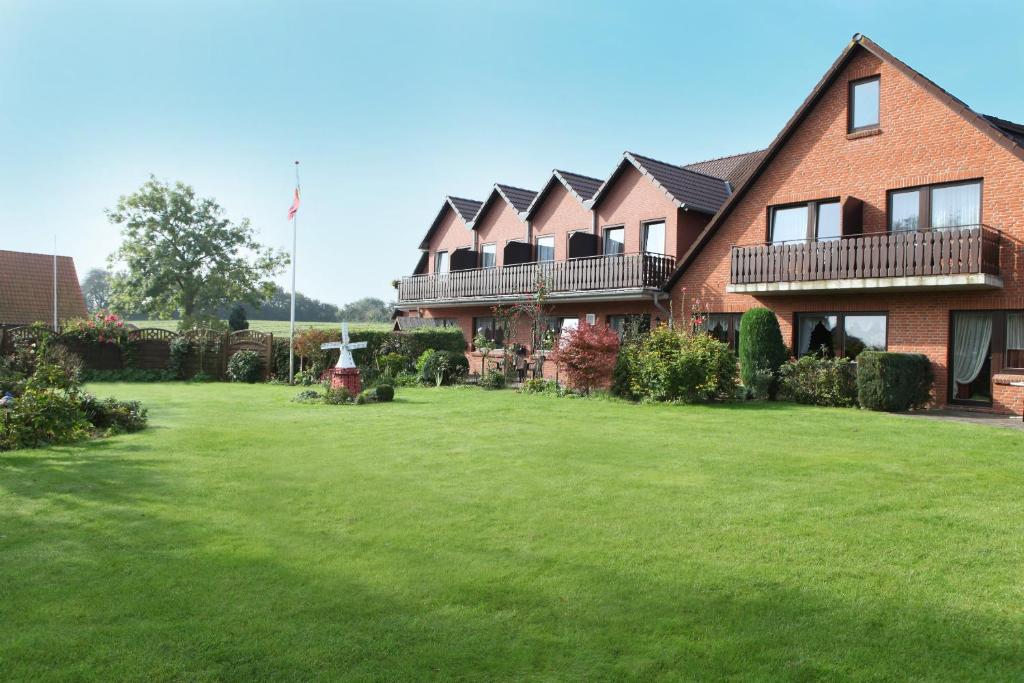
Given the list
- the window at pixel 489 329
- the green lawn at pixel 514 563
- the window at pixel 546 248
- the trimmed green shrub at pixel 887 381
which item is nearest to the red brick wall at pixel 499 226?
the window at pixel 546 248

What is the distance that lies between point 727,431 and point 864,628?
8488mm

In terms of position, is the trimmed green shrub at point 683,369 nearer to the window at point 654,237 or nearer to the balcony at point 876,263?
the balcony at point 876,263

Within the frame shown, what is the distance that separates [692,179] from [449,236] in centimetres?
1252

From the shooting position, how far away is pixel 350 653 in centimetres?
420

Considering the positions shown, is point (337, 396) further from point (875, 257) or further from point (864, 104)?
point (864, 104)

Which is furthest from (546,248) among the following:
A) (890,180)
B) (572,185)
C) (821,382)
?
(821,382)

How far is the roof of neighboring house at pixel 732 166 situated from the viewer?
90.2 ft

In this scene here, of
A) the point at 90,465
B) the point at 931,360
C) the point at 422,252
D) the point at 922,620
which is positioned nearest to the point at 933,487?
the point at 922,620

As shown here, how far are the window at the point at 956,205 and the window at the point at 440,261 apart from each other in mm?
21166

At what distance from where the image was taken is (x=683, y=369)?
17688mm

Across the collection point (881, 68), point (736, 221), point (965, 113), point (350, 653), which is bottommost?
point (350, 653)

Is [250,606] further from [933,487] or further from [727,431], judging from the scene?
[727,431]

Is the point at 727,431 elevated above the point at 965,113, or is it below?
below

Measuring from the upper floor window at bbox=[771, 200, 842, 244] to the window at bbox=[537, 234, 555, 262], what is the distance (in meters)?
9.58
